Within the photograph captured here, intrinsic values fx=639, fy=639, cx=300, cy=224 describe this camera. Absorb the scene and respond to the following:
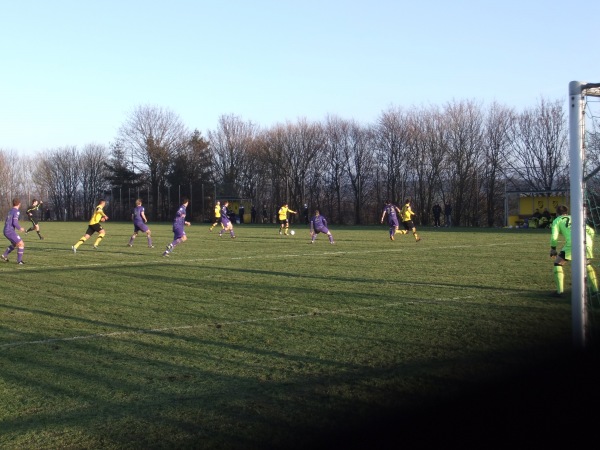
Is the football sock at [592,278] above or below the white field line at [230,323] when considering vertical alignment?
above

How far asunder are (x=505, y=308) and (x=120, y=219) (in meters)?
75.5

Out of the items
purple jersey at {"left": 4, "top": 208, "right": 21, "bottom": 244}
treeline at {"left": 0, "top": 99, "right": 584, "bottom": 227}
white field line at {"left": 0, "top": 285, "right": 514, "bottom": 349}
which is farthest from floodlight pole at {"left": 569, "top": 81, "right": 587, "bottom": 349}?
treeline at {"left": 0, "top": 99, "right": 584, "bottom": 227}

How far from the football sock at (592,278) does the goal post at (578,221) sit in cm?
185

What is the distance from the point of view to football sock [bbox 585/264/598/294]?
9.23 metres

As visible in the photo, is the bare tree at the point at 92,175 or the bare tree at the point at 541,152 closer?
the bare tree at the point at 541,152

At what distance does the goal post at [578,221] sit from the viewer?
7312mm

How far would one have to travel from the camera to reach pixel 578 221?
24.3 ft

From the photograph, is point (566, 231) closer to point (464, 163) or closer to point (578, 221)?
point (578, 221)

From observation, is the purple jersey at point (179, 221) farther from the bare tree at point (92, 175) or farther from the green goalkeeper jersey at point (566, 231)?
the bare tree at point (92, 175)

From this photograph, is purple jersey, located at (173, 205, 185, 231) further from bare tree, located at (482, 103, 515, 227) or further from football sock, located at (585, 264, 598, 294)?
bare tree, located at (482, 103, 515, 227)

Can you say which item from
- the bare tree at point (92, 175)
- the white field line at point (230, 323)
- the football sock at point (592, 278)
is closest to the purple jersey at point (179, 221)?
the white field line at point (230, 323)

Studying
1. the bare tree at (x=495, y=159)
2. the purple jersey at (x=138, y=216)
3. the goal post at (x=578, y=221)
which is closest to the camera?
the goal post at (x=578, y=221)

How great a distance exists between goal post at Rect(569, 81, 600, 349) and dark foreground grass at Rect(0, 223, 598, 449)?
12.1 inches

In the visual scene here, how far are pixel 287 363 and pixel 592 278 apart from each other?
216 inches
